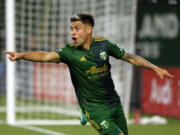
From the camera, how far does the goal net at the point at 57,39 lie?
1238cm

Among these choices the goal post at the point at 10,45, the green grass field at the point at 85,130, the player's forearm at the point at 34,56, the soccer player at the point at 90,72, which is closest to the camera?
the player's forearm at the point at 34,56

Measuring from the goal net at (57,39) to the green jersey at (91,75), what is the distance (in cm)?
506

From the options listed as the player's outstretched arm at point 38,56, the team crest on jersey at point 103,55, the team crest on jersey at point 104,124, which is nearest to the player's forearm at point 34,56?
the player's outstretched arm at point 38,56

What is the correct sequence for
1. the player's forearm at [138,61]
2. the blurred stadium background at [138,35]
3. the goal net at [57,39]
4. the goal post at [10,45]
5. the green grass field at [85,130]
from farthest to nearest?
the blurred stadium background at [138,35], the goal net at [57,39], the goal post at [10,45], the green grass field at [85,130], the player's forearm at [138,61]

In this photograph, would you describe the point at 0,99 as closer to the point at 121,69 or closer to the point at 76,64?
the point at 121,69

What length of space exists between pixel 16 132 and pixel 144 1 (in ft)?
16.1

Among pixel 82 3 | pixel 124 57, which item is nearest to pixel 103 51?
pixel 124 57

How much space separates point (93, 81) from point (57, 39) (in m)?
6.79

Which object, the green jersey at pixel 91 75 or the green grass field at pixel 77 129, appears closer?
the green jersey at pixel 91 75

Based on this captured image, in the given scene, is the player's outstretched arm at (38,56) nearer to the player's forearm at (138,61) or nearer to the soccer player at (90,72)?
the soccer player at (90,72)

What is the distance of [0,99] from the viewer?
17.8m

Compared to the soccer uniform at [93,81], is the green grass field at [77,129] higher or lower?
lower

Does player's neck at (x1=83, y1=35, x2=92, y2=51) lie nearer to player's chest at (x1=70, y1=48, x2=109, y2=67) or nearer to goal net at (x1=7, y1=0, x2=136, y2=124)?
player's chest at (x1=70, y1=48, x2=109, y2=67)

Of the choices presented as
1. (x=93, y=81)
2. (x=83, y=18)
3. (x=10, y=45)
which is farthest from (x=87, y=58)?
(x=10, y=45)
